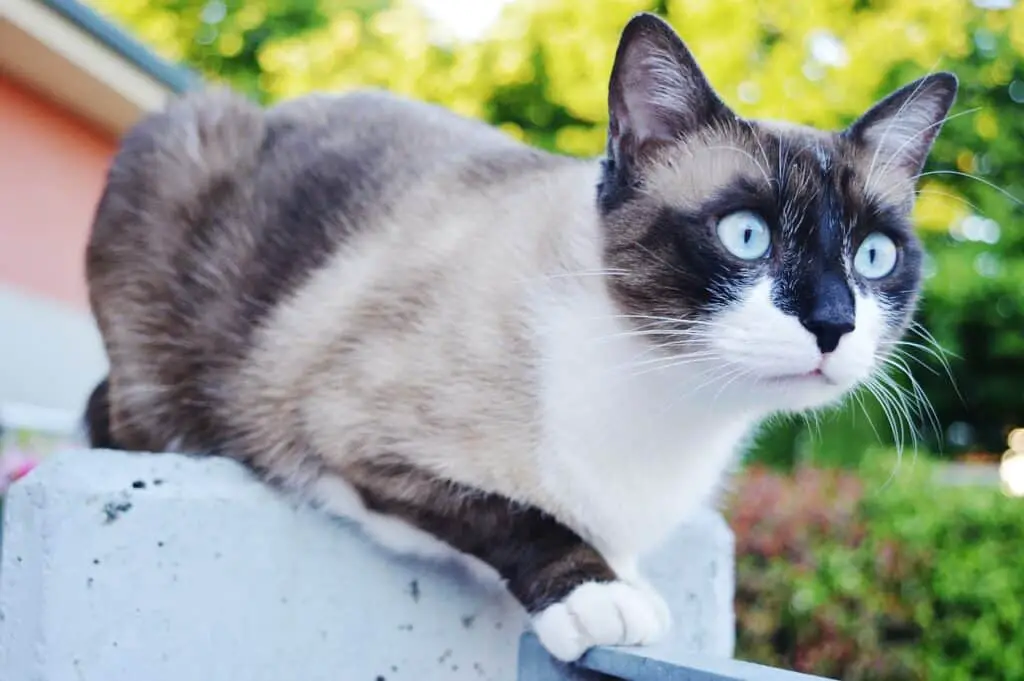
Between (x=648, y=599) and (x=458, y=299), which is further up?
(x=458, y=299)

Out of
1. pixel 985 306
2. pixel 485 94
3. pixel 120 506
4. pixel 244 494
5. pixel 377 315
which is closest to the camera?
pixel 120 506

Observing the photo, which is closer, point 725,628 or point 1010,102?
point 725,628

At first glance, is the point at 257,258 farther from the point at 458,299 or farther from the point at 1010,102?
the point at 1010,102

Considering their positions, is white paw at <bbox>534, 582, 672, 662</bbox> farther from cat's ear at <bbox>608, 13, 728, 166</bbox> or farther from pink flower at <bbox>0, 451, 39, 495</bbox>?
pink flower at <bbox>0, 451, 39, 495</bbox>

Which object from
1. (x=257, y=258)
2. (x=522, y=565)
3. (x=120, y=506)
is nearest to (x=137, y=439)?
(x=257, y=258)

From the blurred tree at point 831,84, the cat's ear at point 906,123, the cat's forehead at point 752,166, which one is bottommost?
the blurred tree at point 831,84

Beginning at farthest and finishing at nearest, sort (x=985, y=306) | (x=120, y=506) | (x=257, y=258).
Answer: (x=985, y=306), (x=257, y=258), (x=120, y=506)

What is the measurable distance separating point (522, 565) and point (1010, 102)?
285 inches

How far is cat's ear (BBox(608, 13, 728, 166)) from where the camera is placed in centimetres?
131

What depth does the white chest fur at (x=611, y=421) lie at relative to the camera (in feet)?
4.46

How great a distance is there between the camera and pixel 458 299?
148 centimetres

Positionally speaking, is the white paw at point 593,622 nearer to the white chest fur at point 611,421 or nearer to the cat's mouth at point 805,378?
the white chest fur at point 611,421

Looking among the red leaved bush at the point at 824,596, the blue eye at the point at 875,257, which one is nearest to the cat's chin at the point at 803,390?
the blue eye at the point at 875,257

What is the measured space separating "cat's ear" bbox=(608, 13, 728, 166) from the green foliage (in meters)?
2.46
